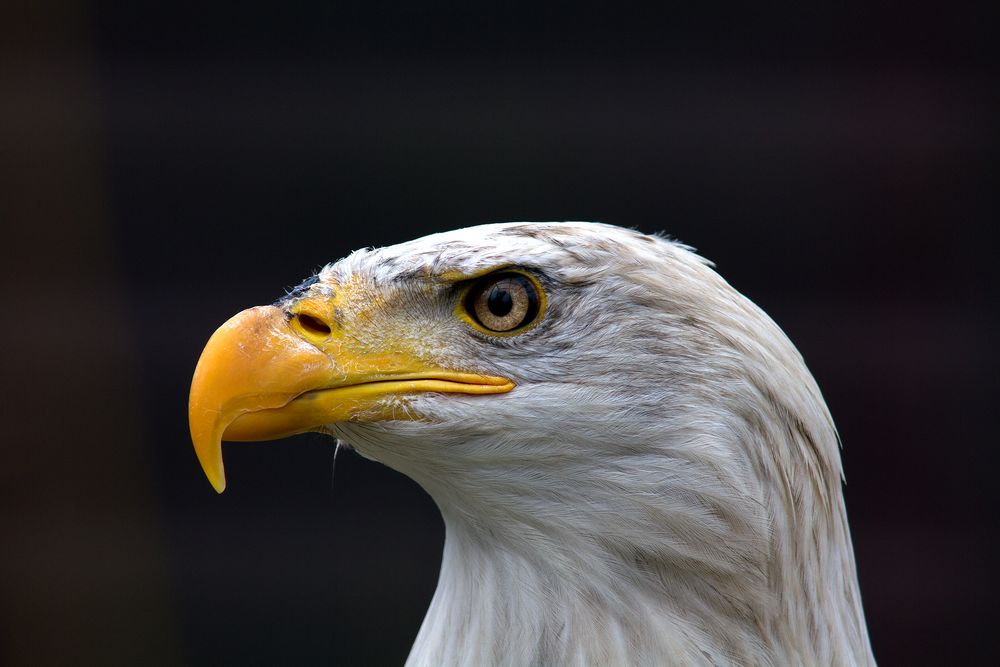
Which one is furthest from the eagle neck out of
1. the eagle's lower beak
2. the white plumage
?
the eagle's lower beak

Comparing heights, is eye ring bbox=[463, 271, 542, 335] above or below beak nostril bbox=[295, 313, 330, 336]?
above

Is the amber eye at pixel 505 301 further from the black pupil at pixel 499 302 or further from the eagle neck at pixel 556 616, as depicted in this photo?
the eagle neck at pixel 556 616

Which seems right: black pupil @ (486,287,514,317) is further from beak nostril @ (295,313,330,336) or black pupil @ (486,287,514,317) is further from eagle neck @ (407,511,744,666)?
eagle neck @ (407,511,744,666)

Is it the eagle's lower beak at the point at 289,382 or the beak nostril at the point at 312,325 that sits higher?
the beak nostril at the point at 312,325

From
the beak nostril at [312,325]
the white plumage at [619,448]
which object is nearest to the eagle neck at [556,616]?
the white plumage at [619,448]

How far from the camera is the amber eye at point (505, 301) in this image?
166 cm

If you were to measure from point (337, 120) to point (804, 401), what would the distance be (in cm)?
245

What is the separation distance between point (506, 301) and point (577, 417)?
213 millimetres

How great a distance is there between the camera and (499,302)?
5.44 ft

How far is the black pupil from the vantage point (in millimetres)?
1655

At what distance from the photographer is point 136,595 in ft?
13.0

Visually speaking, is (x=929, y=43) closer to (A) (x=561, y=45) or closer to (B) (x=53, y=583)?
(A) (x=561, y=45)

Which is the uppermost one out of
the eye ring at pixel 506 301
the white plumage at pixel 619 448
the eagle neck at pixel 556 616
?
the eye ring at pixel 506 301

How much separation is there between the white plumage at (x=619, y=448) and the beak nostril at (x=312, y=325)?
8cm
